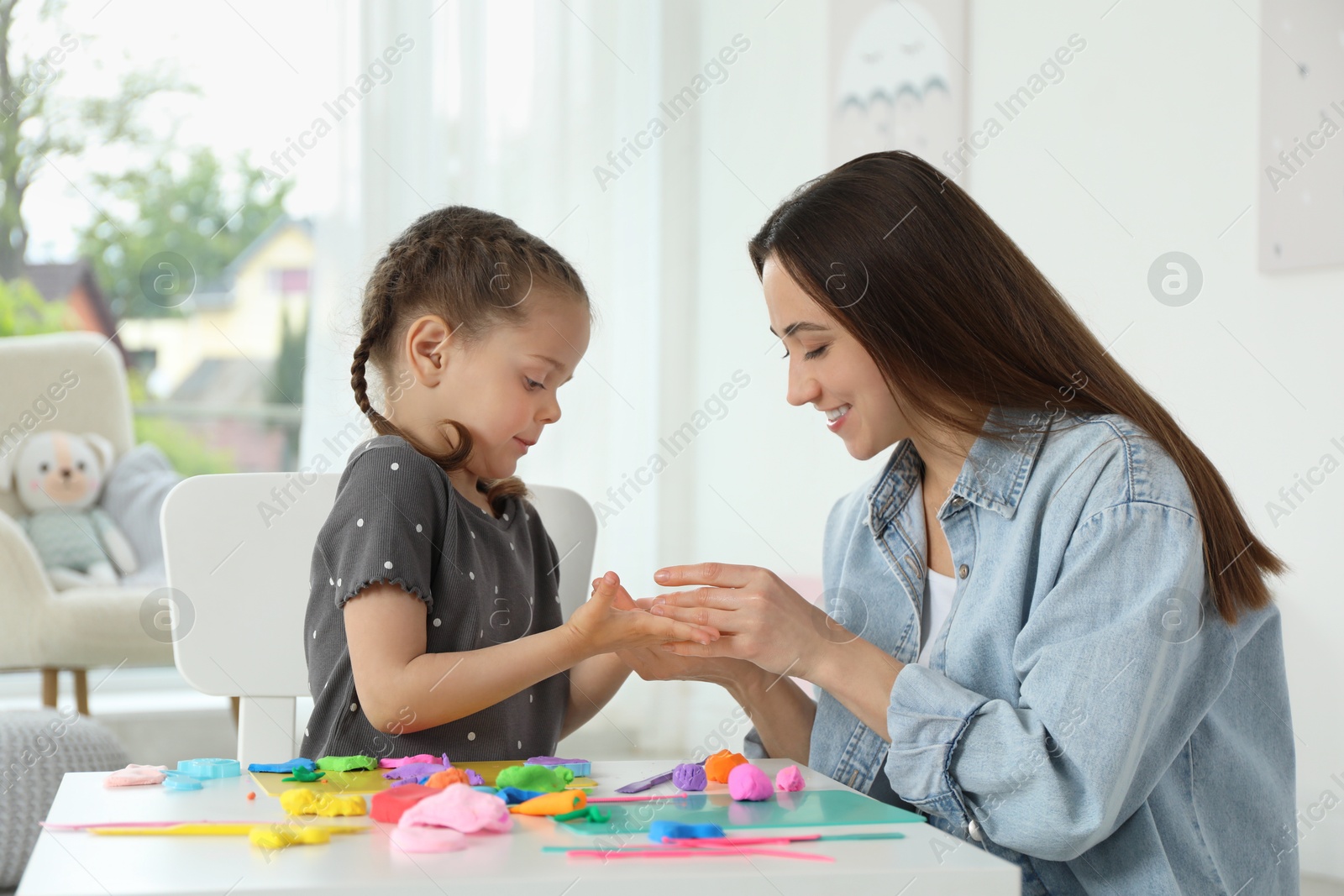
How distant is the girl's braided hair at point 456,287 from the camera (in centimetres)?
116

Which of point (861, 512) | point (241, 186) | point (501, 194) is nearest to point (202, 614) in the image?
point (861, 512)

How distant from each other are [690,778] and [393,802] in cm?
21

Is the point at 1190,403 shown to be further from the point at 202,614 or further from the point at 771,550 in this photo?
the point at 202,614

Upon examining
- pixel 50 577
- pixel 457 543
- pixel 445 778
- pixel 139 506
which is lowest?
pixel 50 577

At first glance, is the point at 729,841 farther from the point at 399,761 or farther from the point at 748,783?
the point at 399,761

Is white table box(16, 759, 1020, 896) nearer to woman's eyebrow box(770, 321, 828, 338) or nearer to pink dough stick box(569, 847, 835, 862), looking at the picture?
pink dough stick box(569, 847, 835, 862)

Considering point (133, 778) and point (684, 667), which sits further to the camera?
point (684, 667)

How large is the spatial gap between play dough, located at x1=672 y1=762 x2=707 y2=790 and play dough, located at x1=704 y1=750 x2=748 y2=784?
0.05 feet

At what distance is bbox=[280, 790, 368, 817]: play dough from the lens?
2.27 feet

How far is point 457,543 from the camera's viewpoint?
105 cm

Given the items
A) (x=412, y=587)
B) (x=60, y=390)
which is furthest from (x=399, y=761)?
(x=60, y=390)

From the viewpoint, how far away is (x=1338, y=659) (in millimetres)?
1834

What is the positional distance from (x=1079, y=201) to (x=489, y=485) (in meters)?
1.54

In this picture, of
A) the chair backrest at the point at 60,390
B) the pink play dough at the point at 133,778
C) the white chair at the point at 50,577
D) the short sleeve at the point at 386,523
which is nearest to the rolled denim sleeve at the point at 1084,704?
the short sleeve at the point at 386,523
